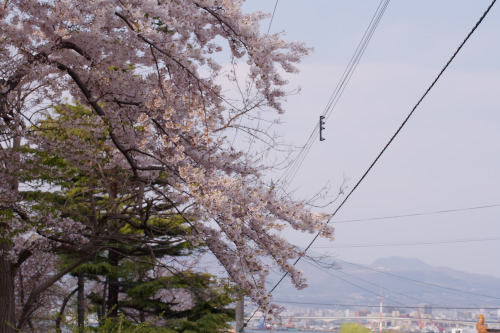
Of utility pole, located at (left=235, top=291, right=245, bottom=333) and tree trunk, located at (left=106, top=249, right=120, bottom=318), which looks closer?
utility pole, located at (left=235, top=291, right=245, bottom=333)

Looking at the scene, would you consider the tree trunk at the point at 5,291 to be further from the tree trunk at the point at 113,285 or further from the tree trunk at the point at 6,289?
the tree trunk at the point at 113,285

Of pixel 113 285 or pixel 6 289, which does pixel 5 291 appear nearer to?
pixel 6 289

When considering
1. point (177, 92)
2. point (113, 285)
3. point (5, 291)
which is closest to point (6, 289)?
point (5, 291)

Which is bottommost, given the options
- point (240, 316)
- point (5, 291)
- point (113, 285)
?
point (240, 316)

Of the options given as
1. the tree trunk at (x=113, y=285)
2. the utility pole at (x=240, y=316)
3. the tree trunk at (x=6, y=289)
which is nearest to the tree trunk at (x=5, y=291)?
the tree trunk at (x=6, y=289)

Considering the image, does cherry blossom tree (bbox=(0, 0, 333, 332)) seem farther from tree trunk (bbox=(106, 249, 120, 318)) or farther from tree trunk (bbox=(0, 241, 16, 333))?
tree trunk (bbox=(106, 249, 120, 318))

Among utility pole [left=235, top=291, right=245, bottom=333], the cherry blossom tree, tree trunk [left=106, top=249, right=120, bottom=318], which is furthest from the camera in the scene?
tree trunk [left=106, top=249, right=120, bottom=318]

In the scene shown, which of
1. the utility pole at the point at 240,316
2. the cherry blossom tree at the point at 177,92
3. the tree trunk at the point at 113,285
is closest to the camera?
the cherry blossom tree at the point at 177,92

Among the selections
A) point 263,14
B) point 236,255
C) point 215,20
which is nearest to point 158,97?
Result: point 215,20

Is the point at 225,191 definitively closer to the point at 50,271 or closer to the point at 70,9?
the point at 70,9

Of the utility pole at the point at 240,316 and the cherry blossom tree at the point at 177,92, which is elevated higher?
the cherry blossom tree at the point at 177,92

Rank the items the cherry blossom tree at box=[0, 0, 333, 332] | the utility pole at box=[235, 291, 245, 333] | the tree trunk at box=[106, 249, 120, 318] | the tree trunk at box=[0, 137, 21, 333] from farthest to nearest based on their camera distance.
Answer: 1. the tree trunk at box=[106, 249, 120, 318]
2. the utility pole at box=[235, 291, 245, 333]
3. the tree trunk at box=[0, 137, 21, 333]
4. the cherry blossom tree at box=[0, 0, 333, 332]

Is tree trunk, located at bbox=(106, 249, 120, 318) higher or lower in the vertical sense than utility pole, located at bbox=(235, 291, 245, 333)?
higher

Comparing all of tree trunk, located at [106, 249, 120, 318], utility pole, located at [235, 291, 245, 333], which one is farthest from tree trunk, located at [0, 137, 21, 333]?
tree trunk, located at [106, 249, 120, 318]
